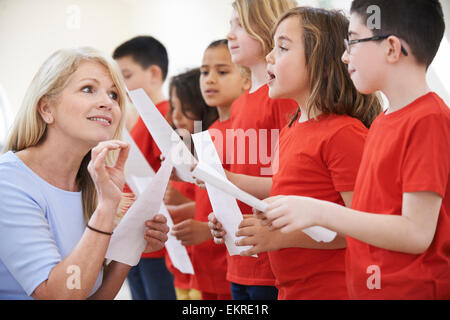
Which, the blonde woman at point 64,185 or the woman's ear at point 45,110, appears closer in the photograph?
the blonde woman at point 64,185

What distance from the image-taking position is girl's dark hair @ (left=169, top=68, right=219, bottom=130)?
6.26 ft

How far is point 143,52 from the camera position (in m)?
2.29

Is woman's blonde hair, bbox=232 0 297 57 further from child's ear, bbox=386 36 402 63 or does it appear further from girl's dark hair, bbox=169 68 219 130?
girl's dark hair, bbox=169 68 219 130

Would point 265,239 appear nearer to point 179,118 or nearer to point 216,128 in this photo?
point 216,128

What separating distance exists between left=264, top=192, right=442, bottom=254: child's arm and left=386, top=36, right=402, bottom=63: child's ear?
0.22 m

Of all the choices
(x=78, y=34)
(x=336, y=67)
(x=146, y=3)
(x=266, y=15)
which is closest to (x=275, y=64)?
(x=336, y=67)

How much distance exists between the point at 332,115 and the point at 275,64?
0.16 metres

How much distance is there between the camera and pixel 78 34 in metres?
2.75

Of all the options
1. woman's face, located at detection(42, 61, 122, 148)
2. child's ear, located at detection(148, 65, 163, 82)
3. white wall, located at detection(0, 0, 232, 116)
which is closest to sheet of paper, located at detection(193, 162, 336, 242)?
woman's face, located at detection(42, 61, 122, 148)

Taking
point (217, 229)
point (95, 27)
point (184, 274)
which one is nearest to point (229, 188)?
point (217, 229)

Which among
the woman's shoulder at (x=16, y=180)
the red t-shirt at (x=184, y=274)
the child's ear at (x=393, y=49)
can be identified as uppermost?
the child's ear at (x=393, y=49)

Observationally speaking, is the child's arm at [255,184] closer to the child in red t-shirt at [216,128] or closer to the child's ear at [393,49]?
the child in red t-shirt at [216,128]

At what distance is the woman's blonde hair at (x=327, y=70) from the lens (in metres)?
1.01

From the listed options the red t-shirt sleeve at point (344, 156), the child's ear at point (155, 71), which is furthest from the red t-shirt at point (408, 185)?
the child's ear at point (155, 71)
